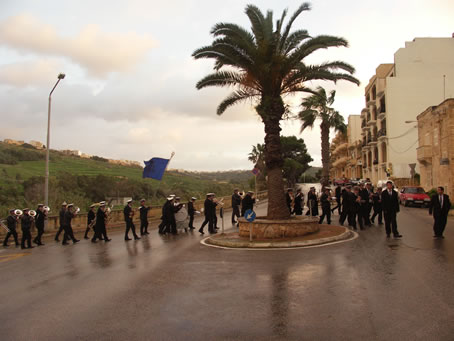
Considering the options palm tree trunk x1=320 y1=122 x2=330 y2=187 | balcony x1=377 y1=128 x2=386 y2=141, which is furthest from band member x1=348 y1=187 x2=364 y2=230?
balcony x1=377 y1=128 x2=386 y2=141

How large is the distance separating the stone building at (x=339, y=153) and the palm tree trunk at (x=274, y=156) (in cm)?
7711

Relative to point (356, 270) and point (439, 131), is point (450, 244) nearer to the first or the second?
point (356, 270)

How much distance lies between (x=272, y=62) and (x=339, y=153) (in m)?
86.8

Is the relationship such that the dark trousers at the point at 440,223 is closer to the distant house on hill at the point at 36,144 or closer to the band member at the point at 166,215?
the band member at the point at 166,215

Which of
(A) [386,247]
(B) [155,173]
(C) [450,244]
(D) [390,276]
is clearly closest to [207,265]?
(D) [390,276]

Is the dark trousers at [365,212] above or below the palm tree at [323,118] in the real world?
below

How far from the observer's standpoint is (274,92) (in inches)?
601

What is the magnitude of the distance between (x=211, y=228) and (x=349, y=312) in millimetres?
11502

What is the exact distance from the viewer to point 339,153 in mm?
97250

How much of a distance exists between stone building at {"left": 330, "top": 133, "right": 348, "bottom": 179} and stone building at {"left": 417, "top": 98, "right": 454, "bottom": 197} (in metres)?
52.1

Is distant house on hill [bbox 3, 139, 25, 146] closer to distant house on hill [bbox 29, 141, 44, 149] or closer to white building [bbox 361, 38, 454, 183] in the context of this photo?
distant house on hill [bbox 29, 141, 44, 149]

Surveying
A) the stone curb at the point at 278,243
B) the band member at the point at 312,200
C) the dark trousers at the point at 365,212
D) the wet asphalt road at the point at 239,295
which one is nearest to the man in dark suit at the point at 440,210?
the wet asphalt road at the point at 239,295

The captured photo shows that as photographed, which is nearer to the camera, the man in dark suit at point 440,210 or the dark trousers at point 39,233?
the man in dark suit at point 440,210

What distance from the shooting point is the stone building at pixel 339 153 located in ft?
297
